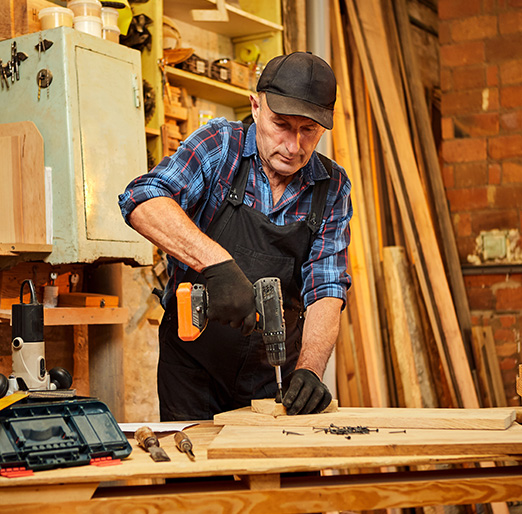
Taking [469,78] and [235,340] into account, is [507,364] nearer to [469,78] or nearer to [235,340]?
[469,78]

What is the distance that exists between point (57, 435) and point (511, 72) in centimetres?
360

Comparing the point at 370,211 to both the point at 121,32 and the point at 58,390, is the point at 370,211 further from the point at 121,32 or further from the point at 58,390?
the point at 58,390

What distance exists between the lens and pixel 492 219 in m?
4.21

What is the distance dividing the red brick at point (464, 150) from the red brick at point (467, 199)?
18 centimetres

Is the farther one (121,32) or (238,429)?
(121,32)

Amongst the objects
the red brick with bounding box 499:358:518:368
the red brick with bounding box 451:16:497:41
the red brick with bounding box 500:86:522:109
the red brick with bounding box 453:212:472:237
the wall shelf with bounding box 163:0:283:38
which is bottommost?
the red brick with bounding box 499:358:518:368

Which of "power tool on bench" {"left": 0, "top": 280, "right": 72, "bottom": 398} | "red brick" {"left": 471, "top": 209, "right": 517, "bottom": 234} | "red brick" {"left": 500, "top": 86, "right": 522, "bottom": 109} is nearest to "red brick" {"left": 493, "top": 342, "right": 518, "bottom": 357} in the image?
"red brick" {"left": 471, "top": 209, "right": 517, "bottom": 234}

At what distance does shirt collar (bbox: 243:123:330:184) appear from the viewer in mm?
2320

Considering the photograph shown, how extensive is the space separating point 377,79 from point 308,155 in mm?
2001

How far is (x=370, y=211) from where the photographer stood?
424 centimetres

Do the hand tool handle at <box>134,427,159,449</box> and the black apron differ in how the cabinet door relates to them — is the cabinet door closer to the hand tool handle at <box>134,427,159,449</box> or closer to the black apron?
the black apron

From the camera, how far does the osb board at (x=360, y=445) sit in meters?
1.59

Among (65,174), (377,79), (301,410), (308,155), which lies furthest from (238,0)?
(301,410)

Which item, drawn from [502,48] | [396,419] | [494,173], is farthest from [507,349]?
[396,419]
